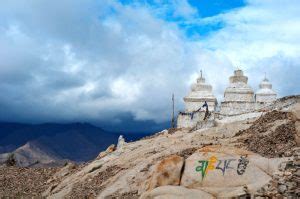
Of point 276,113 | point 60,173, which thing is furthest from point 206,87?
point 276,113

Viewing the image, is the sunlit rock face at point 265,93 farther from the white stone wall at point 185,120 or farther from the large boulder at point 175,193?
the large boulder at point 175,193

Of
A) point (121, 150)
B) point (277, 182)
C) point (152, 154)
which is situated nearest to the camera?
point (277, 182)

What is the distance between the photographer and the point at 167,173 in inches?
806

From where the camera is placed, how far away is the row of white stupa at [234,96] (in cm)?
5541

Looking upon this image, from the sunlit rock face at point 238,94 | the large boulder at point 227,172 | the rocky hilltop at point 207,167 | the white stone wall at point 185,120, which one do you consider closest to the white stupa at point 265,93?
the sunlit rock face at point 238,94

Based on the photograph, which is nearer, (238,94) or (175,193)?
(175,193)

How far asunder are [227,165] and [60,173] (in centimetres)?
1865

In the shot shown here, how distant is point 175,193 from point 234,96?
39486 millimetres

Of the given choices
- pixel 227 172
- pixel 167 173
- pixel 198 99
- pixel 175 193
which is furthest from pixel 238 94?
pixel 175 193

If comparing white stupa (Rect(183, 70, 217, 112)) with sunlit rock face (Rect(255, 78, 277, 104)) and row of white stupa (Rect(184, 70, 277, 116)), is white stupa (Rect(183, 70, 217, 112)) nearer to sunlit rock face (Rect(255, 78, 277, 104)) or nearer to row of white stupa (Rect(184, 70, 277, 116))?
row of white stupa (Rect(184, 70, 277, 116))

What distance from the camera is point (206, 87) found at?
206 feet

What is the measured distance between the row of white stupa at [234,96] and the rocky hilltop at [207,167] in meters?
22.6

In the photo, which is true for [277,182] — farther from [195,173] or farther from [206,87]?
[206,87]

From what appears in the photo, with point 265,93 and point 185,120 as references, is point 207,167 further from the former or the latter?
point 265,93
